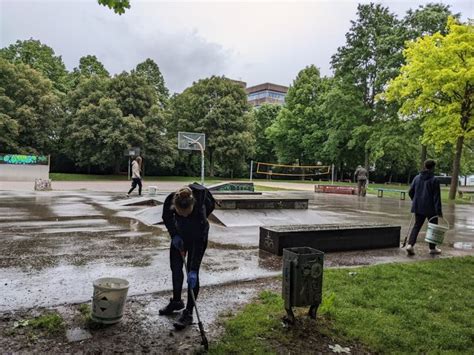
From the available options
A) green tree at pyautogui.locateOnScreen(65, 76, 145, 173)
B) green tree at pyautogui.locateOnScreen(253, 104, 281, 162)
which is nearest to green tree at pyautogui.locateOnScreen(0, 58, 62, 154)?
green tree at pyautogui.locateOnScreen(65, 76, 145, 173)

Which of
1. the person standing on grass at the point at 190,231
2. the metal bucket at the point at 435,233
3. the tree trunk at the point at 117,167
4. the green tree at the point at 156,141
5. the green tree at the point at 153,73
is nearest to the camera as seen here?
the person standing on grass at the point at 190,231

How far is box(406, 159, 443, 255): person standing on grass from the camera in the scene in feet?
23.9

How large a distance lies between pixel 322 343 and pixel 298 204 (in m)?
8.19

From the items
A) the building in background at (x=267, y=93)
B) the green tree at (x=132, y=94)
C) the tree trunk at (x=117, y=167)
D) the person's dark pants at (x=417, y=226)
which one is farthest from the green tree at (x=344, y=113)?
the building in background at (x=267, y=93)

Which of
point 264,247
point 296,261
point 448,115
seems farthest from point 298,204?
point 448,115

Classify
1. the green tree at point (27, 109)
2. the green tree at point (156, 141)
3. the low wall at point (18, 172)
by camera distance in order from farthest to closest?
the green tree at point (156, 141), the green tree at point (27, 109), the low wall at point (18, 172)

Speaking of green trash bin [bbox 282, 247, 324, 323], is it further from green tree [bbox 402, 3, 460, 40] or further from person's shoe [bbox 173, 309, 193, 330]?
green tree [bbox 402, 3, 460, 40]

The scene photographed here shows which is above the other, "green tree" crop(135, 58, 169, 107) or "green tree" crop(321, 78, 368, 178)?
"green tree" crop(135, 58, 169, 107)

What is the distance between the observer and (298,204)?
11.5 m

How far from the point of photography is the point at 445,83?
20.0 meters

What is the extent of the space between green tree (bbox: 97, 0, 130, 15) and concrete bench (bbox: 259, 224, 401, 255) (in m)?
4.09

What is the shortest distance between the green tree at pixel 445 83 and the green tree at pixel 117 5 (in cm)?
1874

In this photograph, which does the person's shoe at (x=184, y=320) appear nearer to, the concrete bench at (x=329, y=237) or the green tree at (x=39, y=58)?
the concrete bench at (x=329, y=237)

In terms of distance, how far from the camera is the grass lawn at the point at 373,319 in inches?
136
